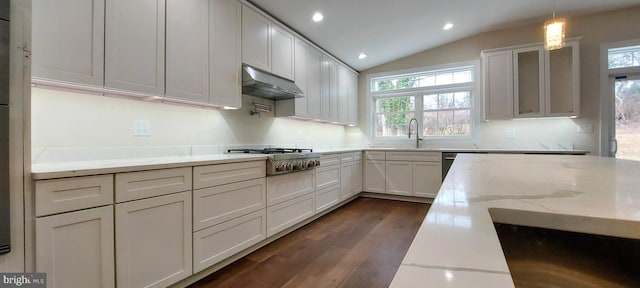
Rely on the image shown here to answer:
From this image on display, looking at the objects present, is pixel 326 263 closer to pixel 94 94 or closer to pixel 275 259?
pixel 275 259

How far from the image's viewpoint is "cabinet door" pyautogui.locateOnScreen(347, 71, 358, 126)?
4.75 meters

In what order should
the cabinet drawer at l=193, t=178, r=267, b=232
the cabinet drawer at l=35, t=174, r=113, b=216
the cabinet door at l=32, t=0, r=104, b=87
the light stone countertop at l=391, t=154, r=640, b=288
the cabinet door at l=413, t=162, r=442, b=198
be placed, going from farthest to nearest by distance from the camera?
the cabinet door at l=413, t=162, r=442, b=198 → the cabinet drawer at l=193, t=178, r=267, b=232 → the cabinet door at l=32, t=0, r=104, b=87 → the cabinet drawer at l=35, t=174, r=113, b=216 → the light stone countertop at l=391, t=154, r=640, b=288

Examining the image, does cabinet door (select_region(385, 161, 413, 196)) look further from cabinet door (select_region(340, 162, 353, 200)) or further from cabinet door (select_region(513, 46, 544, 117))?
cabinet door (select_region(513, 46, 544, 117))

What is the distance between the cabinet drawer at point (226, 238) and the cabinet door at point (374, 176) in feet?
7.88

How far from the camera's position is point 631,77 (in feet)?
11.4

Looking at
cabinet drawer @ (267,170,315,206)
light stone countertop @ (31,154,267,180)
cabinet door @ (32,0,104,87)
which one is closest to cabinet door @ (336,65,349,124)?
cabinet drawer @ (267,170,315,206)

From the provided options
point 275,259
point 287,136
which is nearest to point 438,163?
point 287,136

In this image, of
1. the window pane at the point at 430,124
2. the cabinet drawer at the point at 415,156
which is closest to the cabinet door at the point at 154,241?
the cabinet drawer at the point at 415,156

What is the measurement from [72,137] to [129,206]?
706 mm

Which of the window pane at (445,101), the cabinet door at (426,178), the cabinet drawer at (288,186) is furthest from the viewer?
the window pane at (445,101)

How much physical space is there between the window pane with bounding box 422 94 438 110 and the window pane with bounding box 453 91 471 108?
0.29 metres

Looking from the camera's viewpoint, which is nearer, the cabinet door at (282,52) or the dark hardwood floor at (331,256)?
the dark hardwood floor at (331,256)

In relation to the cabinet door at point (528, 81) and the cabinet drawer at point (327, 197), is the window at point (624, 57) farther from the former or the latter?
the cabinet drawer at point (327, 197)

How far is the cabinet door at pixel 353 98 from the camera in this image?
4.75 meters
